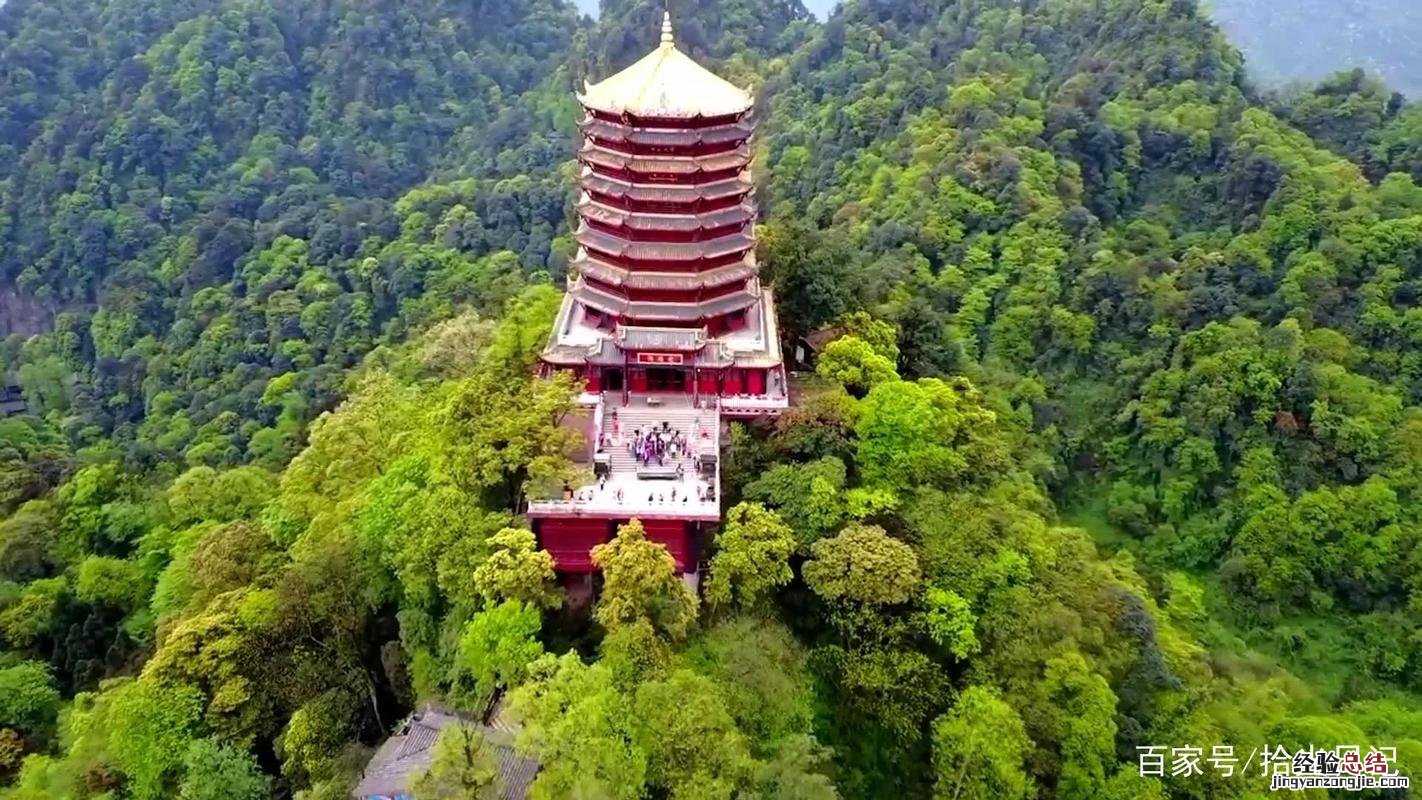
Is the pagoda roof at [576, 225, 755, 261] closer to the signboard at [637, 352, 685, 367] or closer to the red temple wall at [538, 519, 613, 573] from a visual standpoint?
the signboard at [637, 352, 685, 367]

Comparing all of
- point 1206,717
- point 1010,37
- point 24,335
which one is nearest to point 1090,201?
point 1010,37

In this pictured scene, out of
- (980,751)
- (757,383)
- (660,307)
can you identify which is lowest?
(980,751)

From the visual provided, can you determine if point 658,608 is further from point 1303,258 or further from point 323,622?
point 1303,258

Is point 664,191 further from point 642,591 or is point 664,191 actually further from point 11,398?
point 11,398

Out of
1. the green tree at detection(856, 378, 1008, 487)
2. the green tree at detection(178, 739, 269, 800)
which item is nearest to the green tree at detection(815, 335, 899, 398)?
the green tree at detection(856, 378, 1008, 487)

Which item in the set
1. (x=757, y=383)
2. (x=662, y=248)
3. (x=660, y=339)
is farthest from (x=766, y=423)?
(x=662, y=248)

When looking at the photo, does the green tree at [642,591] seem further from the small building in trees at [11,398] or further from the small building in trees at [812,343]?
the small building in trees at [11,398]

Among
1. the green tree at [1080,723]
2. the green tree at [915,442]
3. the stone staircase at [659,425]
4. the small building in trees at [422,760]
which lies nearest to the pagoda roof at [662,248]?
the stone staircase at [659,425]
